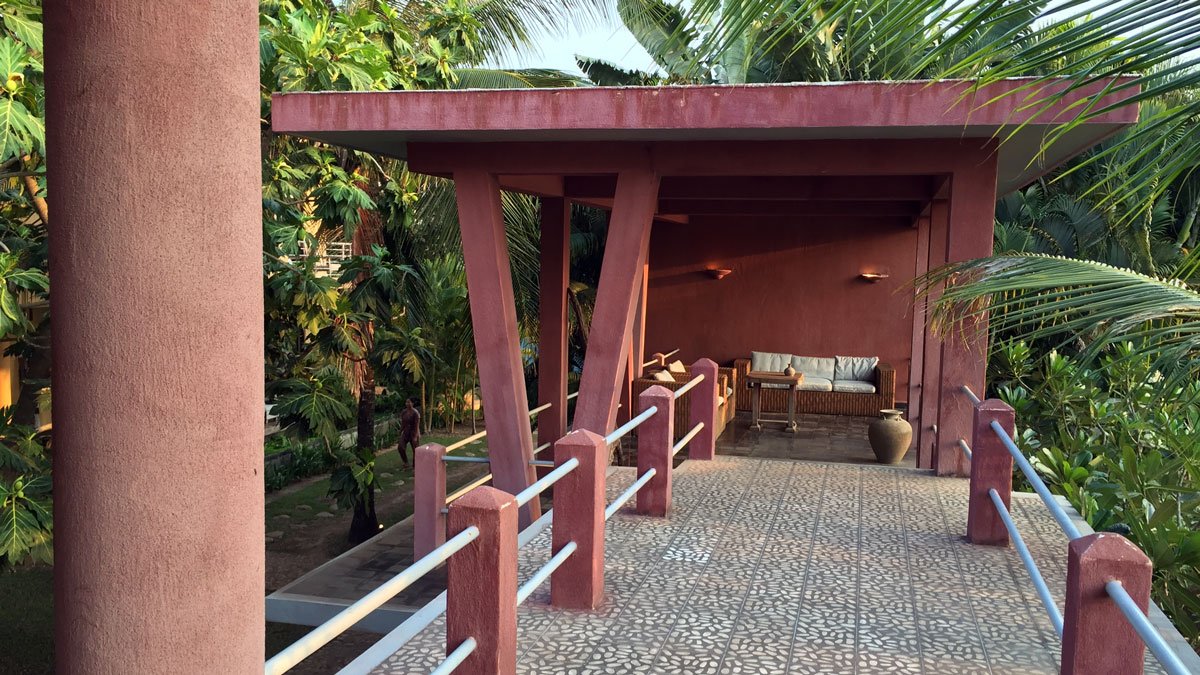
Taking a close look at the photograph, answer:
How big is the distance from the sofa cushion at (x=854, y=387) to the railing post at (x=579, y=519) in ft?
33.3

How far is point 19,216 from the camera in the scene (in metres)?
7.48

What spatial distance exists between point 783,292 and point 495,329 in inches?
315

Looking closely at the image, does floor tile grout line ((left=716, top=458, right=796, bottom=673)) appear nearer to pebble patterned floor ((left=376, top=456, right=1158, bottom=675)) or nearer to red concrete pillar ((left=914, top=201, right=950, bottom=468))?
pebble patterned floor ((left=376, top=456, right=1158, bottom=675))

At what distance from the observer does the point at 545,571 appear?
4336 millimetres

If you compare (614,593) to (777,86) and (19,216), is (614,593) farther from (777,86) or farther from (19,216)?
(19,216)

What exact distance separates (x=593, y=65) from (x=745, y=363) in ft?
22.6

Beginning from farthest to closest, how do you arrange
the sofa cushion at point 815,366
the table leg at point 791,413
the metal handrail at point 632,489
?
the sofa cushion at point 815,366 < the table leg at point 791,413 < the metal handrail at point 632,489

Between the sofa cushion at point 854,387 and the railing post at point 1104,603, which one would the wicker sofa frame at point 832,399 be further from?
the railing post at point 1104,603

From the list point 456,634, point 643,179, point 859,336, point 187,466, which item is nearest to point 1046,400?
point 859,336

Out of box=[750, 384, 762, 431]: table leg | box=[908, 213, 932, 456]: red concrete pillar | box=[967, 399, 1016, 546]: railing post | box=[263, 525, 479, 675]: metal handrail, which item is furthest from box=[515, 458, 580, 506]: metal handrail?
box=[750, 384, 762, 431]: table leg

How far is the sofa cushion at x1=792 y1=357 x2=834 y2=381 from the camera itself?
15.0 metres

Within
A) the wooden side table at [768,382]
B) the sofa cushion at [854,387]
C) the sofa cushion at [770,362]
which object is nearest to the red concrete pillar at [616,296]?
the wooden side table at [768,382]

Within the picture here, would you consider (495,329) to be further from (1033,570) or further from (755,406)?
(755,406)

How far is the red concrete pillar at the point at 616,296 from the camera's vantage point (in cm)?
784
